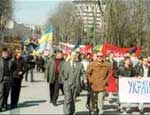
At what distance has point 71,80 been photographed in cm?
1631

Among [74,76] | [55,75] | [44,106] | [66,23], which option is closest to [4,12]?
[66,23]

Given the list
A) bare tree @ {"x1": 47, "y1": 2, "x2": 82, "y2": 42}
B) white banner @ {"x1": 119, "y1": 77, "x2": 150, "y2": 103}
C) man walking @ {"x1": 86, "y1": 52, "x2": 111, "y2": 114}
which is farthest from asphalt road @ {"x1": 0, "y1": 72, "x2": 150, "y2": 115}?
bare tree @ {"x1": 47, "y1": 2, "x2": 82, "y2": 42}

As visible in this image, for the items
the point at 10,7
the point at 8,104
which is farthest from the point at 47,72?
the point at 10,7

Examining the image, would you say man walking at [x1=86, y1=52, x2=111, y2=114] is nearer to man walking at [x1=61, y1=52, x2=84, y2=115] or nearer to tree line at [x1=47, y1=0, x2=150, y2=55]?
man walking at [x1=61, y1=52, x2=84, y2=115]

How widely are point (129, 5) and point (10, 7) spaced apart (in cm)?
3084

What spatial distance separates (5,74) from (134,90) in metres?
3.93

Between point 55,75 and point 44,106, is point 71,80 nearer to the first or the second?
point 44,106

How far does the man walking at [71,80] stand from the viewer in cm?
1630

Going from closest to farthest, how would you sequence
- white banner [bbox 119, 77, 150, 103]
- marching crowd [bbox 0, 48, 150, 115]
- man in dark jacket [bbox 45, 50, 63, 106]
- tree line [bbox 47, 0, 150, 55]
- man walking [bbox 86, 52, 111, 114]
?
marching crowd [bbox 0, 48, 150, 115]
man walking [bbox 86, 52, 111, 114]
white banner [bbox 119, 77, 150, 103]
man in dark jacket [bbox 45, 50, 63, 106]
tree line [bbox 47, 0, 150, 55]

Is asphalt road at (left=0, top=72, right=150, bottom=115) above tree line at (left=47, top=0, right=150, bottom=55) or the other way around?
the other way around

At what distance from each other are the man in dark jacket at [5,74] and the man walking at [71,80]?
2123 mm

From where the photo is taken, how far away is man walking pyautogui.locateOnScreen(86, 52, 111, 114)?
16.7 metres

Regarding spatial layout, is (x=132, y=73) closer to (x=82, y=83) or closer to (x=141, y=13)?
(x=82, y=83)

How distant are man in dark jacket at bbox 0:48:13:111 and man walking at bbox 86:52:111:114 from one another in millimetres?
2528
